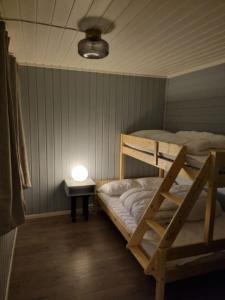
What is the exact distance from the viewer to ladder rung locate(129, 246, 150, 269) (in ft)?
6.05

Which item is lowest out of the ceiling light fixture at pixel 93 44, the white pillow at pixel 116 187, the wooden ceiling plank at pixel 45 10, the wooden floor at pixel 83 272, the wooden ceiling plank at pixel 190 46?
the wooden floor at pixel 83 272

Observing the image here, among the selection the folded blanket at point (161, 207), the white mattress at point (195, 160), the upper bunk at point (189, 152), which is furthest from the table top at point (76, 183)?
the white mattress at point (195, 160)

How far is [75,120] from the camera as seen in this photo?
3348 millimetres

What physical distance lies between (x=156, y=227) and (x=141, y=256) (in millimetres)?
302

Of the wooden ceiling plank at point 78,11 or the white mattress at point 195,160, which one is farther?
the white mattress at point 195,160

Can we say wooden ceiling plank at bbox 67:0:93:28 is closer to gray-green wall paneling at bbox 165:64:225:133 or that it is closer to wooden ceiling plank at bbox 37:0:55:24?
wooden ceiling plank at bbox 37:0:55:24

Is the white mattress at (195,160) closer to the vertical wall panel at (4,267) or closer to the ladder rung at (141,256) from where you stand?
the ladder rung at (141,256)

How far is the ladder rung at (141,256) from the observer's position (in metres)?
1.84

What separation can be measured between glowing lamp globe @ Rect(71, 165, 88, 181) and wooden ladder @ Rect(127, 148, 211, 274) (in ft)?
4.72

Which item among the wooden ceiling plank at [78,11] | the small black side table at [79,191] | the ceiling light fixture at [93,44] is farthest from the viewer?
the small black side table at [79,191]

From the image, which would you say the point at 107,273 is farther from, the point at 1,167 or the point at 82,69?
the point at 82,69

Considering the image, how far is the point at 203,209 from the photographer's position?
2342 millimetres

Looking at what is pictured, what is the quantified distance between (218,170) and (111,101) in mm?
2225

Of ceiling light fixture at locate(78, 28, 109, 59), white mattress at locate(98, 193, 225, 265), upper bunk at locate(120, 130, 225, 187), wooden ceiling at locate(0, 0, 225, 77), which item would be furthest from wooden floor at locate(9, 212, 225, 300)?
wooden ceiling at locate(0, 0, 225, 77)
